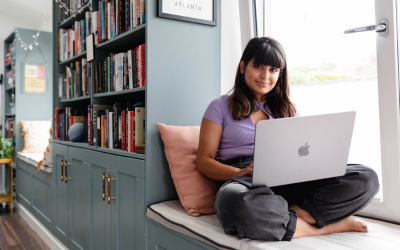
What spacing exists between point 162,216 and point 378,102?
104 cm

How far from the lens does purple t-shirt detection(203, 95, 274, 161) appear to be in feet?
4.95

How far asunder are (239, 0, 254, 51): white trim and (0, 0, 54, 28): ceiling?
264cm

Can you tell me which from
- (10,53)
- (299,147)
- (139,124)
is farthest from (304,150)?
(10,53)

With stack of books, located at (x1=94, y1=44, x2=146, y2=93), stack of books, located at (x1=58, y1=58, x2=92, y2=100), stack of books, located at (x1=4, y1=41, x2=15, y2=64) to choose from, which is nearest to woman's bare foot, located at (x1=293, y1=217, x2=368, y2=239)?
stack of books, located at (x1=94, y1=44, x2=146, y2=93)

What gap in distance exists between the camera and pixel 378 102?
146 cm

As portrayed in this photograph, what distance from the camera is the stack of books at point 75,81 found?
2402 mm

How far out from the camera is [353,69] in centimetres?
157

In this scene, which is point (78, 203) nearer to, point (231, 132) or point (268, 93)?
point (231, 132)

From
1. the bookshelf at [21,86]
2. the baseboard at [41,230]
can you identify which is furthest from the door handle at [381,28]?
the bookshelf at [21,86]

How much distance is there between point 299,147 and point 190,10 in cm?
99

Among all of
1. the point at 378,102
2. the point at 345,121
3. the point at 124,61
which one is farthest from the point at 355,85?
→ the point at 124,61

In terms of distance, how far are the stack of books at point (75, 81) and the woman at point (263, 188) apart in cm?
120

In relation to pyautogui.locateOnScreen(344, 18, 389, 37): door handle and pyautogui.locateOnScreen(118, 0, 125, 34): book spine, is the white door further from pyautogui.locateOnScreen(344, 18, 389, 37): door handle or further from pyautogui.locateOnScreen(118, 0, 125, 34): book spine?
pyautogui.locateOnScreen(118, 0, 125, 34): book spine

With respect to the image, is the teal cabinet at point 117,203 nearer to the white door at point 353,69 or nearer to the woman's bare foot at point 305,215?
the woman's bare foot at point 305,215
